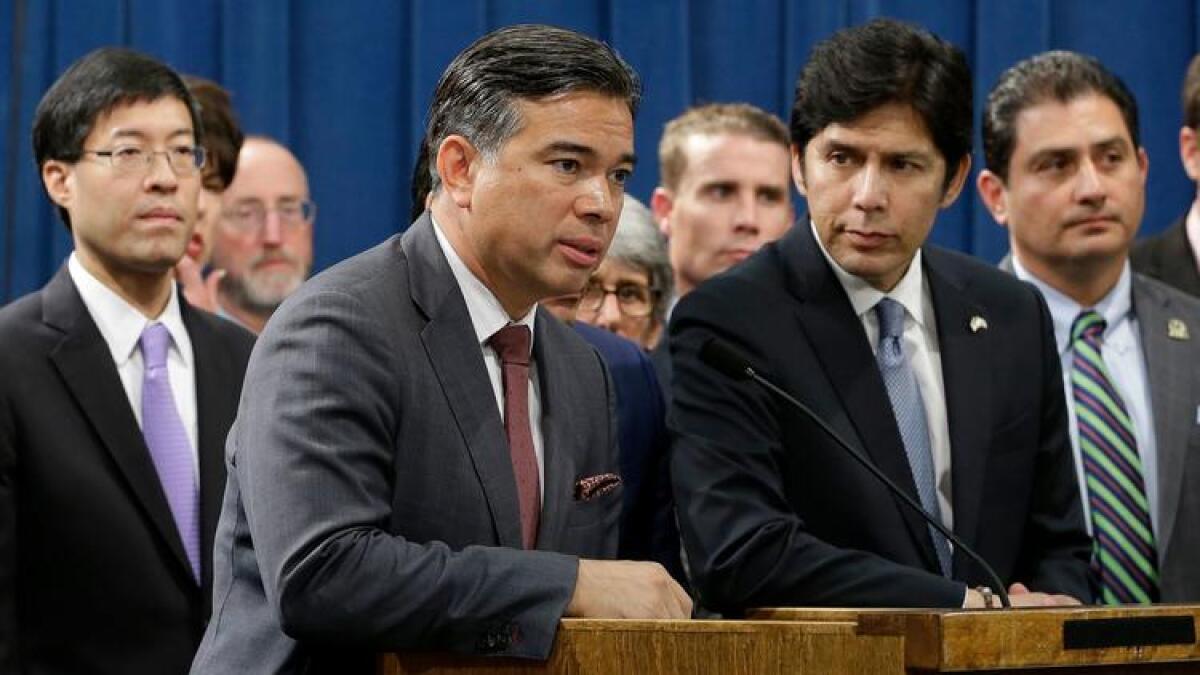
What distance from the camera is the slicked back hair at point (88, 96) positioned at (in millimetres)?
3398

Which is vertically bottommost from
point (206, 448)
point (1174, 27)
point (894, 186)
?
point (206, 448)

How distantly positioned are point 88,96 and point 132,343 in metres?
0.46

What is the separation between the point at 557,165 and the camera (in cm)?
229

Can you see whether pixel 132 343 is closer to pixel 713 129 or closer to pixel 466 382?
pixel 466 382

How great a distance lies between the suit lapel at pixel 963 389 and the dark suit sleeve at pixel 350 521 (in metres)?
0.94

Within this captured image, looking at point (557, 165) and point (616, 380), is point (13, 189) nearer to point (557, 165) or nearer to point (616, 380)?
point (616, 380)

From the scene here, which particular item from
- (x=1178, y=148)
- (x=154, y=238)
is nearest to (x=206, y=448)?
(x=154, y=238)

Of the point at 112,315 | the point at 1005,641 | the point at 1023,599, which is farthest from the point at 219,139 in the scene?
the point at 1005,641

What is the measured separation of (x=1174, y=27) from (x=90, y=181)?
3144 mm

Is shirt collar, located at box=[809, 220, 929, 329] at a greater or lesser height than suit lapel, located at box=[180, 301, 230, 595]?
greater

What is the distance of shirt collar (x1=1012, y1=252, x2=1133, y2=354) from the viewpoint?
3633mm

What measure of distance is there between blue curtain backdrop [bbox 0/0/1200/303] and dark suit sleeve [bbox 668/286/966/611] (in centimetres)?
222

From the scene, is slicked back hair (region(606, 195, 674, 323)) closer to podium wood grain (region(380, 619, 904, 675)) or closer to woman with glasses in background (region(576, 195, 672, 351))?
woman with glasses in background (region(576, 195, 672, 351))

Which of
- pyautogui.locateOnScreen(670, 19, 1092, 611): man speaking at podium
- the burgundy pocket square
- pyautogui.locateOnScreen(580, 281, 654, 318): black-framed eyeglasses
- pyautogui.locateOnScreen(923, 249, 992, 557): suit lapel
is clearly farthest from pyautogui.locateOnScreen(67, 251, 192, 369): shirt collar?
pyautogui.locateOnScreen(923, 249, 992, 557): suit lapel
